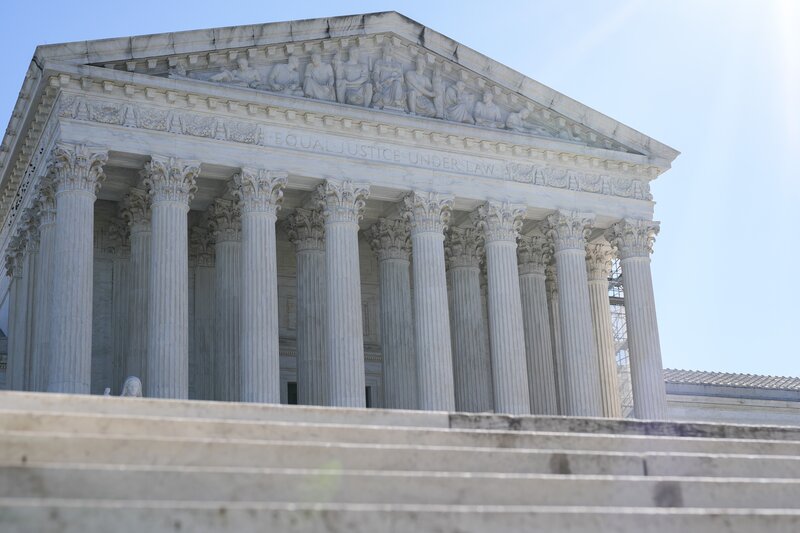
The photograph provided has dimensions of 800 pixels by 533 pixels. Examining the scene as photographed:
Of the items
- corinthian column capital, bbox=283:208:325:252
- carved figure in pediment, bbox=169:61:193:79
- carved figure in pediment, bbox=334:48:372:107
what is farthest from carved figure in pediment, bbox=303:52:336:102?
corinthian column capital, bbox=283:208:325:252

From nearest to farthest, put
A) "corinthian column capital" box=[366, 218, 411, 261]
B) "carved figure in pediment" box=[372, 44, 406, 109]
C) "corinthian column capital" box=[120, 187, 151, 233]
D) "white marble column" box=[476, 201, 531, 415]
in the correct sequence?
"corinthian column capital" box=[120, 187, 151, 233] < "white marble column" box=[476, 201, 531, 415] < "carved figure in pediment" box=[372, 44, 406, 109] < "corinthian column capital" box=[366, 218, 411, 261]

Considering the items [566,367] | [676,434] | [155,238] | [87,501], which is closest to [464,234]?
[566,367]

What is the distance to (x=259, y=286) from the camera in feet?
118

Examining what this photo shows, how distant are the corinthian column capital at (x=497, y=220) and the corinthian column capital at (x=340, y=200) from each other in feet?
15.6

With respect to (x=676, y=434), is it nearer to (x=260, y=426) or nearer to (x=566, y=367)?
(x=260, y=426)

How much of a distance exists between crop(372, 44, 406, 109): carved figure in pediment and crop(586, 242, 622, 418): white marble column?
1086cm

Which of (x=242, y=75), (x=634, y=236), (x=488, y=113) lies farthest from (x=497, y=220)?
(x=242, y=75)

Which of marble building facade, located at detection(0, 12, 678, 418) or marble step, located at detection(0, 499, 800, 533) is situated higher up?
marble building facade, located at detection(0, 12, 678, 418)

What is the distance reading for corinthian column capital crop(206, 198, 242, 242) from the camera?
129 ft

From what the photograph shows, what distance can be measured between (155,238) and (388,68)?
10.5m

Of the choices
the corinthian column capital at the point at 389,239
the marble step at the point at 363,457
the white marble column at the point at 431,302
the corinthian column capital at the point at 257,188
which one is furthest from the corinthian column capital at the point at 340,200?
the marble step at the point at 363,457

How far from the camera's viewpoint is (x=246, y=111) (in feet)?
122

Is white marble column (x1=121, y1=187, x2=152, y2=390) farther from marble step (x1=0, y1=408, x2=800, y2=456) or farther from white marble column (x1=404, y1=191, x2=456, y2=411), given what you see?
marble step (x1=0, y1=408, x2=800, y2=456)

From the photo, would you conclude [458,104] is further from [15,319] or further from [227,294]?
[15,319]
